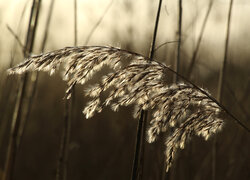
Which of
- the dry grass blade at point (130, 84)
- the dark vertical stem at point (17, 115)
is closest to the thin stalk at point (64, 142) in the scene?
the dark vertical stem at point (17, 115)

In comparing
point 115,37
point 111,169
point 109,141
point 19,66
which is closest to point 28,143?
point 109,141

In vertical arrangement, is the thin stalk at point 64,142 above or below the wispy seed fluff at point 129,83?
below

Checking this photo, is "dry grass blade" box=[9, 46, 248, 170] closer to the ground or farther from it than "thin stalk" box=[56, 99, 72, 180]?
farther from it

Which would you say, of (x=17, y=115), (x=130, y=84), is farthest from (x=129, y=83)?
(x=17, y=115)

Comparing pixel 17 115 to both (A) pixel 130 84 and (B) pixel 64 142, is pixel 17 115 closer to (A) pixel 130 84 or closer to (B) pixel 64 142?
(B) pixel 64 142

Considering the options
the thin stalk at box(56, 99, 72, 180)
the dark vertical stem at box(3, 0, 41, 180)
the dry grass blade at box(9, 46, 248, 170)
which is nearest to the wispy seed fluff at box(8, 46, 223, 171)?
the dry grass blade at box(9, 46, 248, 170)

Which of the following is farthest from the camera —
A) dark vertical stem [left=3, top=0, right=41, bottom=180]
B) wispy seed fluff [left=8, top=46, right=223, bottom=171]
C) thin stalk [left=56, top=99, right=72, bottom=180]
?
thin stalk [left=56, top=99, right=72, bottom=180]

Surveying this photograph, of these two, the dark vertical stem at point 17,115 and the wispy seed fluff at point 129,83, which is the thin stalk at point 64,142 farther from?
the wispy seed fluff at point 129,83

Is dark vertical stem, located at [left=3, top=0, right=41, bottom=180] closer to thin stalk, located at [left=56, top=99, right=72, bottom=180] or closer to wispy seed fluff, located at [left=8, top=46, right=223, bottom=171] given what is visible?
thin stalk, located at [left=56, top=99, right=72, bottom=180]

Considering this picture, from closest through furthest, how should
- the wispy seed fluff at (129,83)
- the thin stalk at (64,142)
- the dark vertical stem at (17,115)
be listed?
the wispy seed fluff at (129,83), the dark vertical stem at (17,115), the thin stalk at (64,142)
